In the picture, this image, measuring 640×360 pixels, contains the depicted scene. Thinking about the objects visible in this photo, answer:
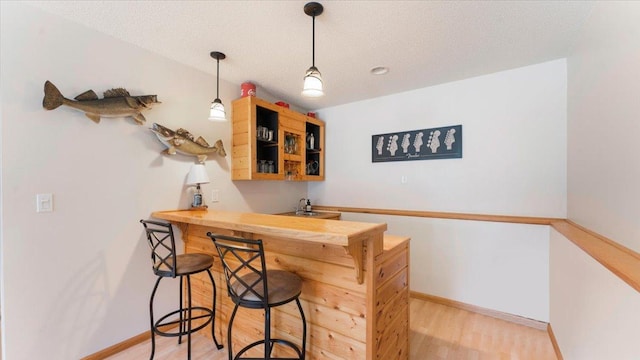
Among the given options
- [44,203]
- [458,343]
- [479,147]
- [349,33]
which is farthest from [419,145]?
[44,203]

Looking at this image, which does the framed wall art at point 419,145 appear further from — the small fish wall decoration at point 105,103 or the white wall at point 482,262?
the small fish wall decoration at point 105,103

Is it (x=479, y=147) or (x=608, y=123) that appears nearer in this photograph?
(x=608, y=123)

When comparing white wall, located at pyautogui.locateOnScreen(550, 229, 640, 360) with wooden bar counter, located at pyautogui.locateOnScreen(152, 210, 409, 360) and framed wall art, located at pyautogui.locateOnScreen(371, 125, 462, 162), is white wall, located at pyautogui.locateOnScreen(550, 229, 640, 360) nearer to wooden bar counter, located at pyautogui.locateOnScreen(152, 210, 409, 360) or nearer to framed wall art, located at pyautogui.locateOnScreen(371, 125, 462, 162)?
wooden bar counter, located at pyautogui.locateOnScreen(152, 210, 409, 360)

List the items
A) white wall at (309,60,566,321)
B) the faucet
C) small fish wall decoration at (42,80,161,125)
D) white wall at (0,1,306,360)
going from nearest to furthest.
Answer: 1. white wall at (0,1,306,360)
2. small fish wall decoration at (42,80,161,125)
3. white wall at (309,60,566,321)
4. the faucet

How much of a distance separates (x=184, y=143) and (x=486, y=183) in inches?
118

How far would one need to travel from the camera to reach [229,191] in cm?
290

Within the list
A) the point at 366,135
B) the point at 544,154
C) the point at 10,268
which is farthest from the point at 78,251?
the point at 544,154

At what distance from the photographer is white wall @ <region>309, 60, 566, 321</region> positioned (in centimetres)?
240

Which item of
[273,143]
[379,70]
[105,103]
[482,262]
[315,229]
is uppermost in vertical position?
[379,70]

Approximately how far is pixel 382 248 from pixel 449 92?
2.22 meters

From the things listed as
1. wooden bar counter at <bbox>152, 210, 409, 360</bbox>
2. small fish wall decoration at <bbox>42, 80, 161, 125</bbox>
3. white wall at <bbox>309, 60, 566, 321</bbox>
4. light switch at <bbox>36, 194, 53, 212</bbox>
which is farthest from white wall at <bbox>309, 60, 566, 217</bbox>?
light switch at <bbox>36, 194, 53, 212</bbox>

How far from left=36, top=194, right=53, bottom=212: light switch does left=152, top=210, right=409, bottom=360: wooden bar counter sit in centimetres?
89

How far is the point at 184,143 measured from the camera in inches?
93.6

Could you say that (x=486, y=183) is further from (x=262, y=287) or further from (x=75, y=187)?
(x=75, y=187)
